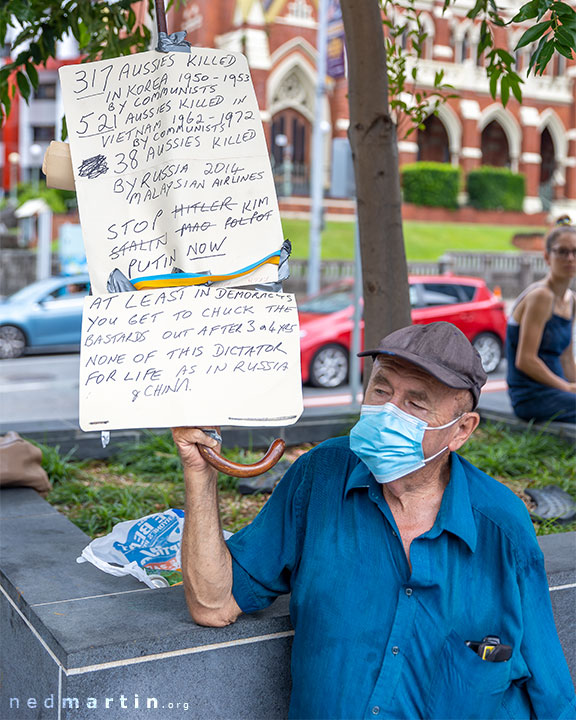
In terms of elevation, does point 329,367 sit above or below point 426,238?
above

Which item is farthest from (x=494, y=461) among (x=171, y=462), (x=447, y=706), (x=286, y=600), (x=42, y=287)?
(x=42, y=287)

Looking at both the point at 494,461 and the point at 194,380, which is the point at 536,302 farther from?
the point at 194,380

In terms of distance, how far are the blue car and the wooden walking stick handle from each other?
1554cm

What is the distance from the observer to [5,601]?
2.97m

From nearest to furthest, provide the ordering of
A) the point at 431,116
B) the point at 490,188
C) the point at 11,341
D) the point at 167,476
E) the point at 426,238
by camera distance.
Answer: the point at 167,476, the point at 11,341, the point at 426,238, the point at 431,116, the point at 490,188

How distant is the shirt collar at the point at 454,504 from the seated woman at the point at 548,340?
399 centimetres

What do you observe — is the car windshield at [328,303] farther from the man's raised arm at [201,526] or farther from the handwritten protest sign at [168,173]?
the man's raised arm at [201,526]

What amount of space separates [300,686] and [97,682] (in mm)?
492

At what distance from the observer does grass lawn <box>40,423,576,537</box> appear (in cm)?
433

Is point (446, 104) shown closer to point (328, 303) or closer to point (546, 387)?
point (328, 303)

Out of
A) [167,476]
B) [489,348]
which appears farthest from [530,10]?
[489,348]

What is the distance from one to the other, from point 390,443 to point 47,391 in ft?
37.2

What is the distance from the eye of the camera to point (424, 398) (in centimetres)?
233

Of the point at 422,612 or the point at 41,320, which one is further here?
the point at 41,320
